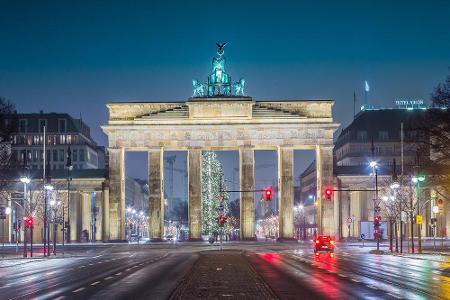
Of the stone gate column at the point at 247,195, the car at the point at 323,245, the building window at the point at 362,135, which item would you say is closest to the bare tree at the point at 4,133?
the car at the point at 323,245

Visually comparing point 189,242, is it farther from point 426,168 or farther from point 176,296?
point 176,296

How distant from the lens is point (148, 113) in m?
120

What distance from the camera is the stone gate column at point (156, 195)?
118125 mm

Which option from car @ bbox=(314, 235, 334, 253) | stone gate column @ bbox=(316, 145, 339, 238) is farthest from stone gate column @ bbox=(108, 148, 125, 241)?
car @ bbox=(314, 235, 334, 253)

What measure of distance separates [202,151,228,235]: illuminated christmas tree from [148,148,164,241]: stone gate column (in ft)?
48.8

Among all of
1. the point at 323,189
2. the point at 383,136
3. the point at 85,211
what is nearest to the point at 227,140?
the point at 323,189

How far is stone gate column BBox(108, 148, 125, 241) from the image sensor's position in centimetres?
11797

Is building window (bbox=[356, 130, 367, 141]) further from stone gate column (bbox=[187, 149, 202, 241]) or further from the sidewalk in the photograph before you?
the sidewalk

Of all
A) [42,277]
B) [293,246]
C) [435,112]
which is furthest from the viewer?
[293,246]

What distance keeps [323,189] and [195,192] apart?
53.2 feet

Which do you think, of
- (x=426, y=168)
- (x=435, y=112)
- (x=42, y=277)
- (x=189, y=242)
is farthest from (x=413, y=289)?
(x=189, y=242)

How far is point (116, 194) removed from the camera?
119 m

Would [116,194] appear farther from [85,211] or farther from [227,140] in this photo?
[85,211]

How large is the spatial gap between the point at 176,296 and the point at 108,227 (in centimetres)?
9530
